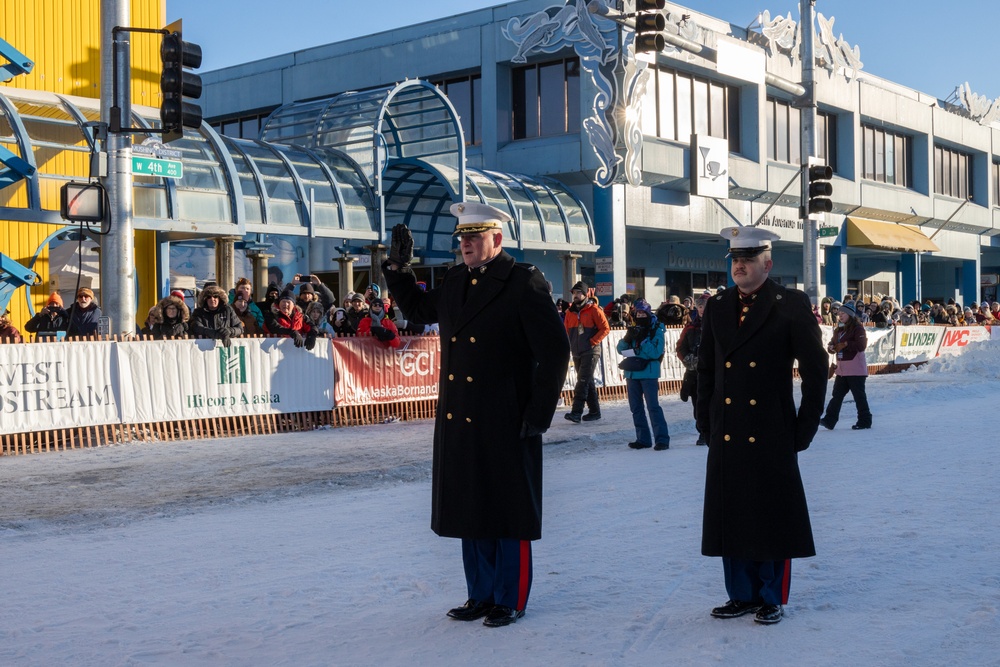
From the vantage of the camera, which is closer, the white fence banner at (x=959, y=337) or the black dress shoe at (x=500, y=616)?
the black dress shoe at (x=500, y=616)

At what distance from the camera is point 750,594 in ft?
16.4

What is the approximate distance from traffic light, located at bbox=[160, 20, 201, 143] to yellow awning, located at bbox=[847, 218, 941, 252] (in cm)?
3208

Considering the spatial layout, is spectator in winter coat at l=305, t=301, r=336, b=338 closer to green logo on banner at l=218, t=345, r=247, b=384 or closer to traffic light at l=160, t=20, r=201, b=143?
green logo on banner at l=218, t=345, r=247, b=384

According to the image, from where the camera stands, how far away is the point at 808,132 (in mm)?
22062

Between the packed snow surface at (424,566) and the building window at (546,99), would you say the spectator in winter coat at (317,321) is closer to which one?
the packed snow surface at (424,566)

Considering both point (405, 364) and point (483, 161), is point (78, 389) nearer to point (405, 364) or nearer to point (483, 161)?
point (405, 364)

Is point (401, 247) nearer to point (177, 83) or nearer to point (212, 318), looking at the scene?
point (177, 83)

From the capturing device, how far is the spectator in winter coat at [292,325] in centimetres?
1370

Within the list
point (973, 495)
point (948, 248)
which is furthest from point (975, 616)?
point (948, 248)

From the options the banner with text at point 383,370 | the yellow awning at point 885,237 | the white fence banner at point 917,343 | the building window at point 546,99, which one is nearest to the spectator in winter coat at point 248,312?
the banner with text at point 383,370

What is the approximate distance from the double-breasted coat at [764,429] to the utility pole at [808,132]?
55.4ft

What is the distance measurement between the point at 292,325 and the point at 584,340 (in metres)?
3.67

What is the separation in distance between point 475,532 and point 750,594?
48.9 inches

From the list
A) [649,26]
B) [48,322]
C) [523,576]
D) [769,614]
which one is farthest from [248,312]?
[769,614]
